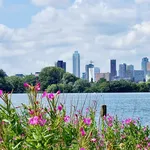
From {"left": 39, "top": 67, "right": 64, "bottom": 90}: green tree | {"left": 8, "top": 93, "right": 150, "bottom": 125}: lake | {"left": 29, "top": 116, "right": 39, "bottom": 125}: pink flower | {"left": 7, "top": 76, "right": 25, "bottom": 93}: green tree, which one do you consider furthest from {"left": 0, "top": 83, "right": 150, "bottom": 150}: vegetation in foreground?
{"left": 39, "top": 67, "right": 64, "bottom": 90}: green tree

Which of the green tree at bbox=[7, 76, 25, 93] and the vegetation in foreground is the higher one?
the green tree at bbox=[7, 76, 25, 93]

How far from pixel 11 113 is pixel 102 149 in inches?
115

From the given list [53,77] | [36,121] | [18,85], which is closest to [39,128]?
[36,121]

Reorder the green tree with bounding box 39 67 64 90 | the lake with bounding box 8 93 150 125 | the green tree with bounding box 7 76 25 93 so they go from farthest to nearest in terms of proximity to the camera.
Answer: the green tree with bounding box 39 67 64 90, the green tree with bounding box 7 76 25 93, the lake with bounding box 8 93 150 125

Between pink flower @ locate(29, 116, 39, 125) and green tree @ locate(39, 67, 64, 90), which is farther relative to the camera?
green tree @ locate(39, 67, 64, 90)

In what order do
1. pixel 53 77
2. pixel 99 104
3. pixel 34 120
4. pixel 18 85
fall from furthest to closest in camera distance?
pixel 18 85, pixel 99 104, pixel 53 77, pixel 34 120

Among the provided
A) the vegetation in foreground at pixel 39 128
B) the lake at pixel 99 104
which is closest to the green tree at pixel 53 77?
the lake at pixel 99 104

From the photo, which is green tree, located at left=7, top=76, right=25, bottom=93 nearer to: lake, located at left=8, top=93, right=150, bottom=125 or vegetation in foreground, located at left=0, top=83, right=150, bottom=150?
lake, located at left=8, top=93, right=150, bottom=125

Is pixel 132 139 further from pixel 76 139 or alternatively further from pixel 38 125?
pixel 38 125

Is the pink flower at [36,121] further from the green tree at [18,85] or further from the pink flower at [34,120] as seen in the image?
the green tree at [18,85]

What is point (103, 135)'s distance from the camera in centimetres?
776

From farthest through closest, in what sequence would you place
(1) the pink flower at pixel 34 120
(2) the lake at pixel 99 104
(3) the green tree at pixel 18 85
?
(3) the green tree at pixel 18 85, (2) the lake at pixel 99 104, (1) the pink flower at pixel 34 120

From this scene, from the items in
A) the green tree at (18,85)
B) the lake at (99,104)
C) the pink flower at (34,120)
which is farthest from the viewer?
the green tree at (18,85)

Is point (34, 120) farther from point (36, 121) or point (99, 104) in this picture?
point (99, 104)
